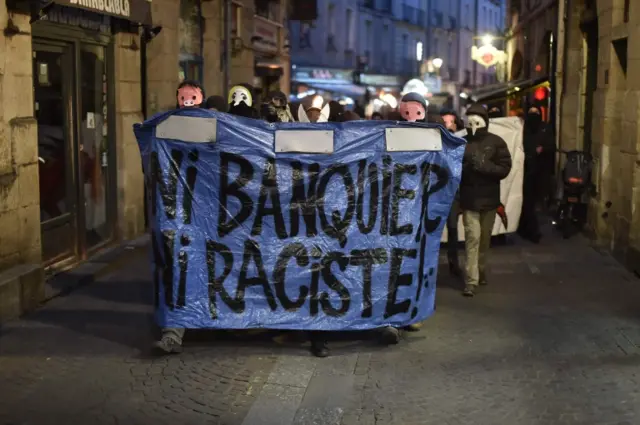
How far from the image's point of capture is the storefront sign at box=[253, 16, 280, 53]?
2244 centimetres

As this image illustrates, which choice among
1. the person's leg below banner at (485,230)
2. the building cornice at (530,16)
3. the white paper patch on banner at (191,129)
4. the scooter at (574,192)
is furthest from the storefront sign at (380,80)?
the white paper patch on banner at (191,129)

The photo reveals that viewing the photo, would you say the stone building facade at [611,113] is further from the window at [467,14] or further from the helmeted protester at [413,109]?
the window at [467,14]

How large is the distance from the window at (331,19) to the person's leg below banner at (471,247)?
114ft

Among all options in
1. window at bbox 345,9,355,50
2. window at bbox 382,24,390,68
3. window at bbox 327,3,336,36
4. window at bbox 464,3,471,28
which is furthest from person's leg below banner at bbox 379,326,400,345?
window at bbox 464,3,471,28

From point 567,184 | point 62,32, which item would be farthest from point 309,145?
point 567,184

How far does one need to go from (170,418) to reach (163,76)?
8.60 m

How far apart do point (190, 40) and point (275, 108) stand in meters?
8.65

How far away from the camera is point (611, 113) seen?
38.8ft

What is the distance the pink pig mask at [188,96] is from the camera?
287 inches

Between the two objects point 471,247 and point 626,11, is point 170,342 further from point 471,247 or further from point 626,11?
point 626,11

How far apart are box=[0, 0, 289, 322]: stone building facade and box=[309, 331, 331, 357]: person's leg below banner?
2.58 m

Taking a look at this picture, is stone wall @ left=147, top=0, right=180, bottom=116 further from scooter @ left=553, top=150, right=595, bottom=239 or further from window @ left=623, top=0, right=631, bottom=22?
window @ left=623, top=0, right=631, bottom=22

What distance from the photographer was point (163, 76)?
13422mm

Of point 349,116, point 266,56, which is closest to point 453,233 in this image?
point 349,116
